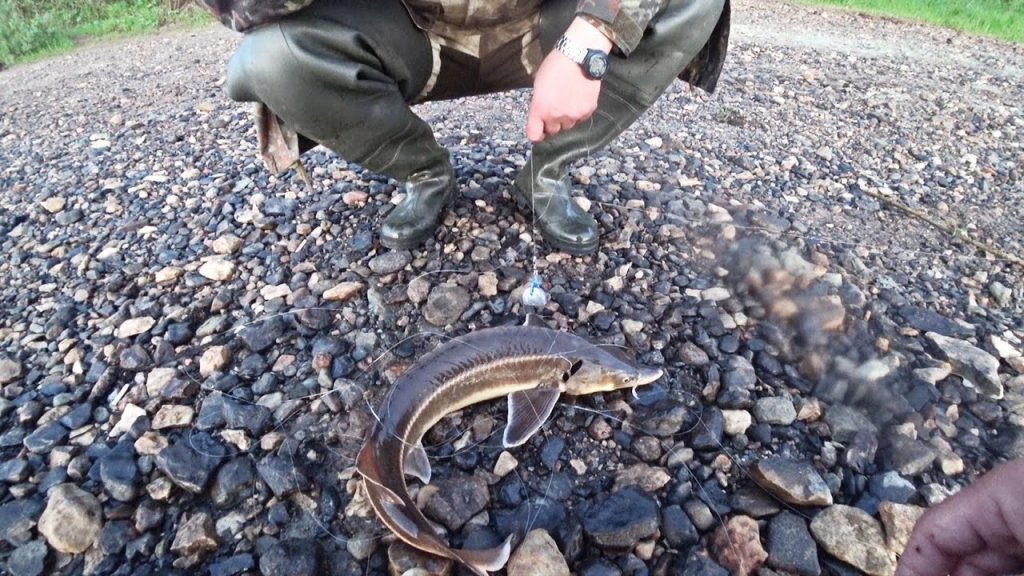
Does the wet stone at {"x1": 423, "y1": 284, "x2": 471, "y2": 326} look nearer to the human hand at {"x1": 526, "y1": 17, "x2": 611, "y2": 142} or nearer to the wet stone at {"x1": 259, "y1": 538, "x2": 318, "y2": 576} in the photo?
the human hand at {"x1": 526, "y1": 17, "x2": 611, "y2": 142}

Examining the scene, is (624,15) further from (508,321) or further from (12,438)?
(12,438)

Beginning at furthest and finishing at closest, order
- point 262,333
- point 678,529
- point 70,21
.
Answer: point 70,21
point 262,333
point 678,529

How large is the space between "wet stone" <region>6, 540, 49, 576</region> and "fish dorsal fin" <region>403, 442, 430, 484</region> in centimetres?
97

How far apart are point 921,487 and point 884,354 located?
55 centimetres

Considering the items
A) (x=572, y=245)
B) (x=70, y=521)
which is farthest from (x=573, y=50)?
(x=70, y=521)

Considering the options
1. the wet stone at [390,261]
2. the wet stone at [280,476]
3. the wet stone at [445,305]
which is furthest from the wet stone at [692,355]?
the wet stone at [280,476]

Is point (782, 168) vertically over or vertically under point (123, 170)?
over

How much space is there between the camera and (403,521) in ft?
5.42

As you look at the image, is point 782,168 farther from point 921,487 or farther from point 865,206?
point 921,487

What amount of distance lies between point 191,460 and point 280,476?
0.28 meters

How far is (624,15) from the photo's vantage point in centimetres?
197

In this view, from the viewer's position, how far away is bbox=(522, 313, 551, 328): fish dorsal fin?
2.25m

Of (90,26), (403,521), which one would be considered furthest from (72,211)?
(90,26)

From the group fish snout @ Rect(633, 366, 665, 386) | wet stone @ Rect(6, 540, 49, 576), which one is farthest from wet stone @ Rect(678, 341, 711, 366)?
wet stone @ Rect(6, 540, 49, 576)
